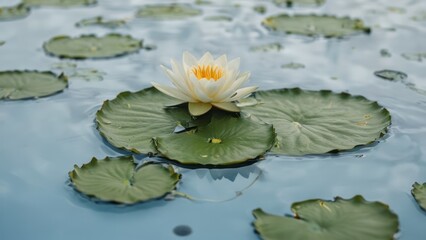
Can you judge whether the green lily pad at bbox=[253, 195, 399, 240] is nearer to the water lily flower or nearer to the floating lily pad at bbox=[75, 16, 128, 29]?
the water lily flower

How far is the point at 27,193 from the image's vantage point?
1.88m

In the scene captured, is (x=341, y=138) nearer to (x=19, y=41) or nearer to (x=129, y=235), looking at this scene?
(x=129, y=235)

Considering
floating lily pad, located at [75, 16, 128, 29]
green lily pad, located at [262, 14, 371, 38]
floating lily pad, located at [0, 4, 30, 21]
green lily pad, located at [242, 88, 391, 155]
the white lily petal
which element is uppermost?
the white lily petal

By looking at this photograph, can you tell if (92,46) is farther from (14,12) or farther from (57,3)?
(57,3)

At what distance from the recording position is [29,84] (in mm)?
2711

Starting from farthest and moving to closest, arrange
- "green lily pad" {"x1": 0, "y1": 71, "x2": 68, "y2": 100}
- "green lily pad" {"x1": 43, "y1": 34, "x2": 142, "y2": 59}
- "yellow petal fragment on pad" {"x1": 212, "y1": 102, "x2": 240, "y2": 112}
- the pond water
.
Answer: "green lily pad" {"x1": 43, "y1": 34, "x2": 142, "y2": 59}
"green lily pad" {"x1": 0, "y1": 71, "x2": 68, "y2": 100}
"yellow petal fragment on pad" {"x1": 212, "y1": 102, "x2": 240, "y2": 112}
the pond water

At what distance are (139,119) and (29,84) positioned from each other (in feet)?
2.49

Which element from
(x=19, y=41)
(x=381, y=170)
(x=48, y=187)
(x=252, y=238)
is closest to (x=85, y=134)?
(x=48, y=187)

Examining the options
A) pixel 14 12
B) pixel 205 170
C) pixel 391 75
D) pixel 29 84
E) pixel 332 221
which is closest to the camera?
pixel 332 221

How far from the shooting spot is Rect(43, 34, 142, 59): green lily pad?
3.17 meters

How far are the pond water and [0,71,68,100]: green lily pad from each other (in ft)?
0.16

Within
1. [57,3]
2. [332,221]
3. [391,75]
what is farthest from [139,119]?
[57,3]

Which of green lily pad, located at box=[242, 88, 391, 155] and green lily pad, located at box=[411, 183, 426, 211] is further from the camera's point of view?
green lily pad, located at box=[242, 88, 391, 155]

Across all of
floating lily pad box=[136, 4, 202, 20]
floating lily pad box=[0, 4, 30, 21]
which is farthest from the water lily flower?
floating lily pad box=[0, 4, 30, 21]
